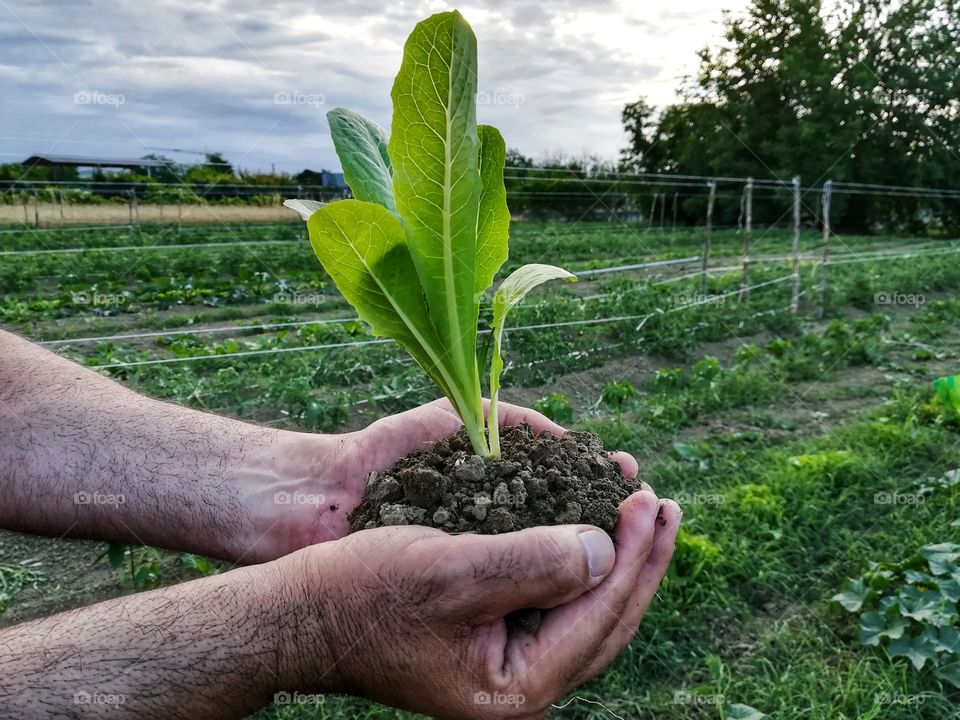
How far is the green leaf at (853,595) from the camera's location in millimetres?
2795

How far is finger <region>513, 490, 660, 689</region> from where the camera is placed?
48.8 inches

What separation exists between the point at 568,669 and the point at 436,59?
3.51 ft

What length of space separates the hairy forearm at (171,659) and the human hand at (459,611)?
0.04 meters

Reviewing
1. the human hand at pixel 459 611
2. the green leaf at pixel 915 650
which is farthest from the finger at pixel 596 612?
the green leaf at pixel 915 650

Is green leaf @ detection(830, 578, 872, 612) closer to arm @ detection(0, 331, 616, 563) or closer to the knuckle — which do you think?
arm @ detection(0, 331, 616, 563)

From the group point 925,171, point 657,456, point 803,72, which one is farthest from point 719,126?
point 657,456

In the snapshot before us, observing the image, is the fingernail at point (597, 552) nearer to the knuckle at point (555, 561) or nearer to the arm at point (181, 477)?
the knuckle at point (555, 561)

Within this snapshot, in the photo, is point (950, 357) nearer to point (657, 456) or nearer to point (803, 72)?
point (657, 456)

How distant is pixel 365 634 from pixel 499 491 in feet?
1.14

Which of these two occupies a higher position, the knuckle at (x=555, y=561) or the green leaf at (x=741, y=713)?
the knuckle at (x=555, y=561)

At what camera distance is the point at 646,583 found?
4.64 feet

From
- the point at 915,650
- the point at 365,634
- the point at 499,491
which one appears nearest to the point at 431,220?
the point at 499,491

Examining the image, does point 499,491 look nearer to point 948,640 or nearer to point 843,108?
point 948,640

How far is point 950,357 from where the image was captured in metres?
7.13
